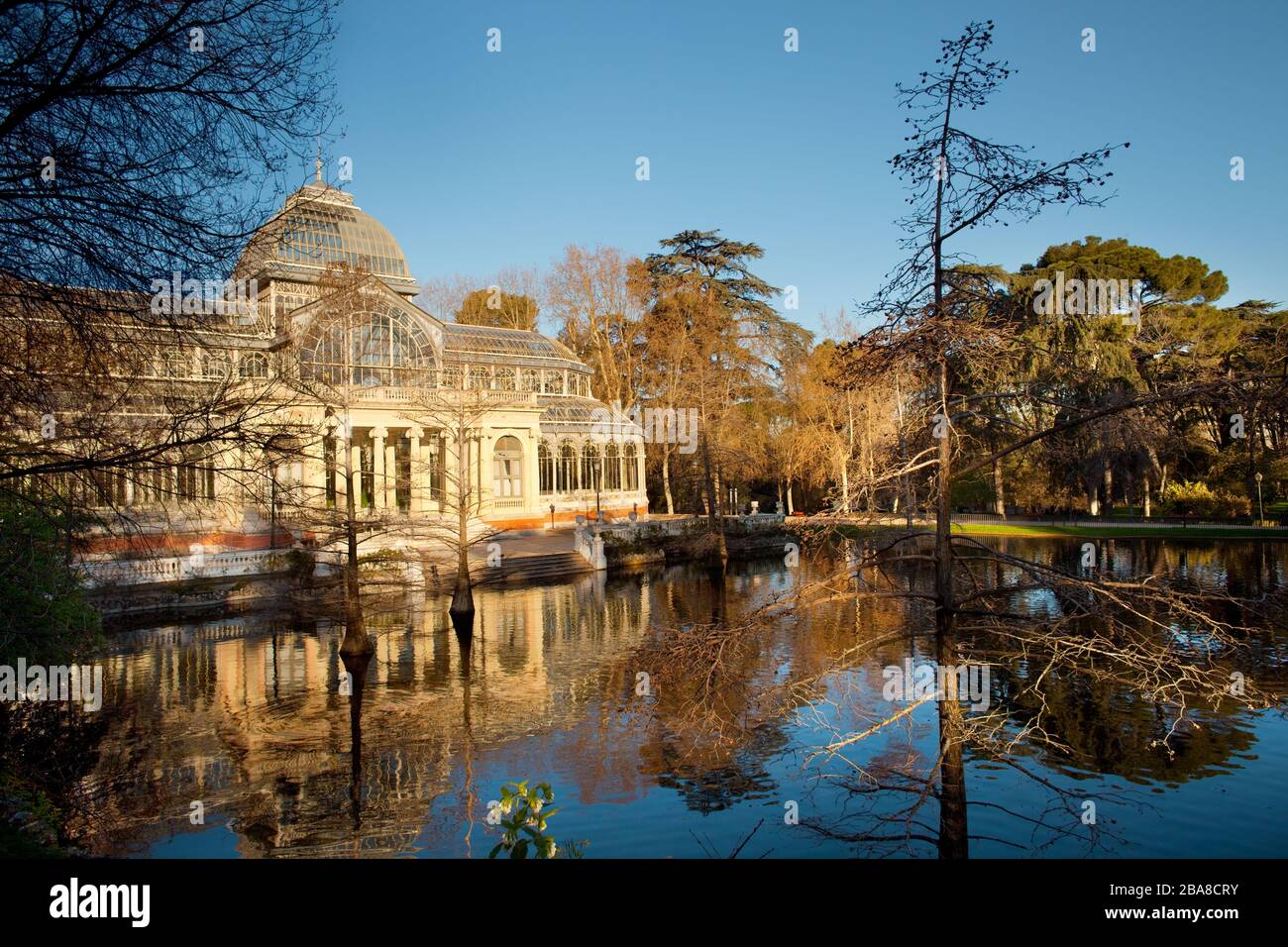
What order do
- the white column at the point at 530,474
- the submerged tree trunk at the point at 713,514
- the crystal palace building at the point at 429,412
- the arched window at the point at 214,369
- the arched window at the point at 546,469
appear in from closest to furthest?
the arched window at the point at 214,369 < the crystal palace building at the point at 429,412 < the submerged tree trunk at the point at 713,514 < the white column at the point at 530,474 < the arched window at the point at 546,469

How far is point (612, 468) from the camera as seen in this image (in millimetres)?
42469

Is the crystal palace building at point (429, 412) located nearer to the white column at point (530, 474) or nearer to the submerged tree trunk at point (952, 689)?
the white column at point (530, 474)

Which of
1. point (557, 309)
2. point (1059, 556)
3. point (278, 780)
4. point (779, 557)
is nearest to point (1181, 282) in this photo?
point (1059, 556)

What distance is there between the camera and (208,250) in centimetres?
523

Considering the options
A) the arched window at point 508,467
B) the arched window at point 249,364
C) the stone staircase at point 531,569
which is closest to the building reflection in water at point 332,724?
the arched window at point 249,364

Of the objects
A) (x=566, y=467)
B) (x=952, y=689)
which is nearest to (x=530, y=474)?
(x=566, y=467)

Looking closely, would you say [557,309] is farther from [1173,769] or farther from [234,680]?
[1173,769]

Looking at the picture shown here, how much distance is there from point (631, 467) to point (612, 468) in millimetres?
1581

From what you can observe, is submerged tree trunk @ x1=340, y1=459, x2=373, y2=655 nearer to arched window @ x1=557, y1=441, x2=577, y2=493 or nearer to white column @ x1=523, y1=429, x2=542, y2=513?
white column @ x1=523, y1=429, x2=542, y2=513

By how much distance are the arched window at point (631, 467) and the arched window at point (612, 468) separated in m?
0.41

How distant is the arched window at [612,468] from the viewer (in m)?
42.0

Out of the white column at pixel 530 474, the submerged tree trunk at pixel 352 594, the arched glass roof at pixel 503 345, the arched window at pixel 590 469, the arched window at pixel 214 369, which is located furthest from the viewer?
the arched window at pixel 590 469

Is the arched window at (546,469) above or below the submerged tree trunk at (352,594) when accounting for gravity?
above

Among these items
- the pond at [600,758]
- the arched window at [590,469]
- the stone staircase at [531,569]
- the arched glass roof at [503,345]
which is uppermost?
the arched glass roof at [503,345]
